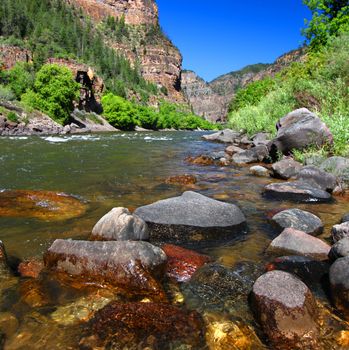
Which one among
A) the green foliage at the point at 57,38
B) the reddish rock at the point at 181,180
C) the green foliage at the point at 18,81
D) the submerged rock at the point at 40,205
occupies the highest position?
the green foliage at the point at 57,38

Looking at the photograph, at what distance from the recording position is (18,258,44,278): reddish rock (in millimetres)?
4602

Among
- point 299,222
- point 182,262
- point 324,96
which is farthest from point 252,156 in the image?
point 182,262

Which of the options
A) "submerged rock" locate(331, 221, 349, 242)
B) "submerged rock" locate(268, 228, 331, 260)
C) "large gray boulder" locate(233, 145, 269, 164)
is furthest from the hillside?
"submerged rock" locate(331, 221, 349, 242)

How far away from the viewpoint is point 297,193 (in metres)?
8.95

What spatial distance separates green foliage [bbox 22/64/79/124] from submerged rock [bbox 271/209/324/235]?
52.2 meters

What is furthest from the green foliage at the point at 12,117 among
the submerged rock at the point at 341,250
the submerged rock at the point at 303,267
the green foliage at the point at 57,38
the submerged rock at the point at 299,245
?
the green foliage at the point at 57,38

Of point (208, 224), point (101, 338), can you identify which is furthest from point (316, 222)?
point (101, 338)

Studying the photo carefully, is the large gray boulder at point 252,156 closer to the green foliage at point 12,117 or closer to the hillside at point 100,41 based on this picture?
the green foliage at point 12,117

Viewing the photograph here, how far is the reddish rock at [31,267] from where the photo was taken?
15.1ft

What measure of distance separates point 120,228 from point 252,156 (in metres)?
12.4

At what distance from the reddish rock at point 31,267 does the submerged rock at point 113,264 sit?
0.14 meters

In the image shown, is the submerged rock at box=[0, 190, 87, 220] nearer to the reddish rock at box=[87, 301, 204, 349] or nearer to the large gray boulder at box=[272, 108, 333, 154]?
the reddish rock at box=[87, 301, 204, 349]

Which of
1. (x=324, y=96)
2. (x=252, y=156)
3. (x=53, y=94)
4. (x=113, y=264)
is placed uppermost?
(x=53, y=94)

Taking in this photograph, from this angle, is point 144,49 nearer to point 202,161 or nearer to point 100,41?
point 100,41
